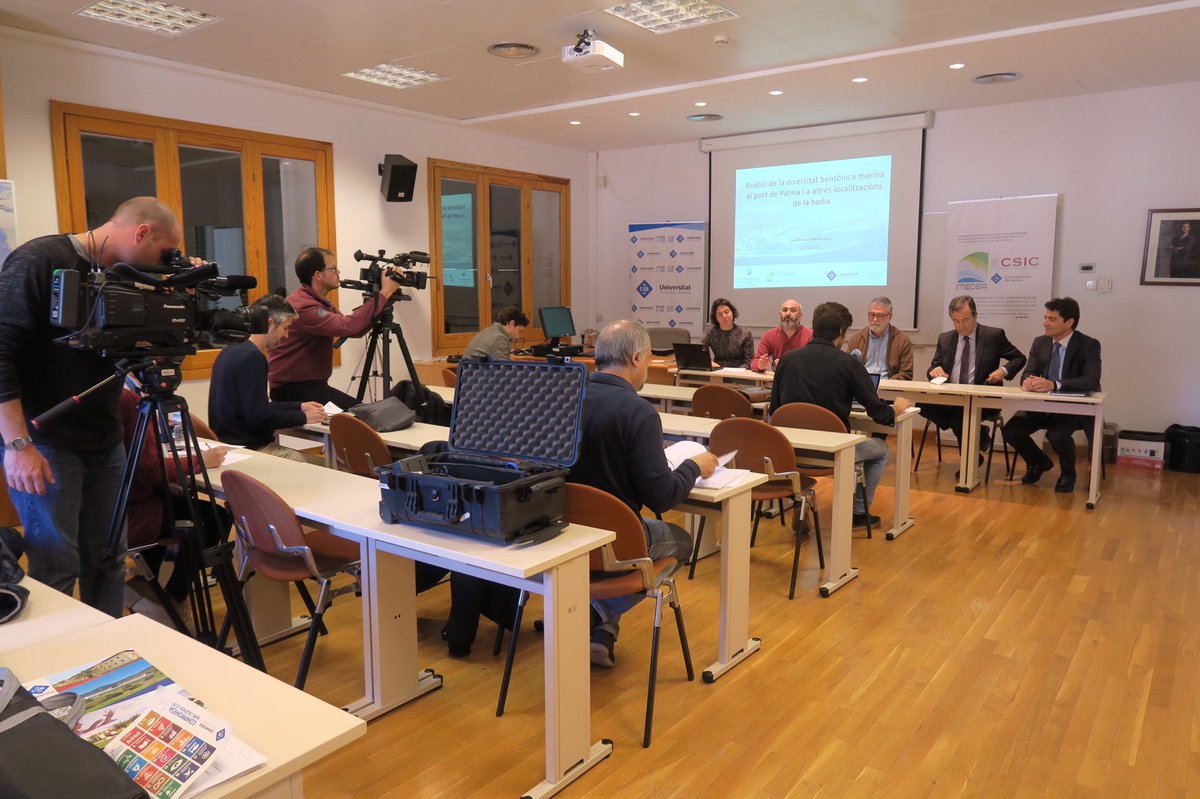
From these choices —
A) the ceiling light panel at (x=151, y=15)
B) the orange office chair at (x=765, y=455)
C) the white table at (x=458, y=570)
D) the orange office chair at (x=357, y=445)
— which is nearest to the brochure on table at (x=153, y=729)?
the white table at (x=458, y=570)

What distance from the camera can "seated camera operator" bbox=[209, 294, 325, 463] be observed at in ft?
12.0

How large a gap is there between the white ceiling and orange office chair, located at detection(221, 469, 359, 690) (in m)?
3.08

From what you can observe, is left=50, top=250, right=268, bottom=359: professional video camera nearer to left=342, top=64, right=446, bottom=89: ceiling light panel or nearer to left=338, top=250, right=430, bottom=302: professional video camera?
left=338, top=250, right=430, bottom=302: professional video camera

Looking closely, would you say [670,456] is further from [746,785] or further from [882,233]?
[882,233]

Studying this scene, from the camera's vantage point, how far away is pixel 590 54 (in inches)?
197

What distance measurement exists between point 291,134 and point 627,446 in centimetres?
521

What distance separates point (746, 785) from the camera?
229 centimetres

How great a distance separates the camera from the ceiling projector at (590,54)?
197 inches

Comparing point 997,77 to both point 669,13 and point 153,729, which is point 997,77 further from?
point 153,729

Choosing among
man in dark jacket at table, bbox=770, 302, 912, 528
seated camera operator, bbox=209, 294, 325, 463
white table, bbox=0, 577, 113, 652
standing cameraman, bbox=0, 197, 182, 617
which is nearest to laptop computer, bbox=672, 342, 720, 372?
man in dark jacket at table, bbox=770, 302, 912, 528

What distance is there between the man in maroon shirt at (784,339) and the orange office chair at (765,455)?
260 cm

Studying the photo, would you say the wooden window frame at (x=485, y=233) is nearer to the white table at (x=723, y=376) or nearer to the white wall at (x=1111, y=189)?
the white table at (x=723, y=376)

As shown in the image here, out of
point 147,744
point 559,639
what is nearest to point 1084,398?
point 559,639

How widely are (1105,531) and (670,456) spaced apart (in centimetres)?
317
